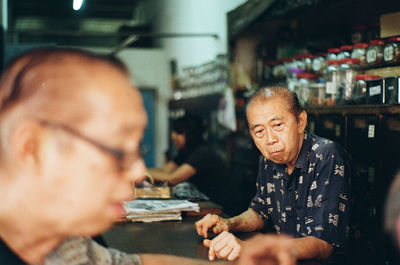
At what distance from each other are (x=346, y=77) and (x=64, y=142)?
272 centimetres

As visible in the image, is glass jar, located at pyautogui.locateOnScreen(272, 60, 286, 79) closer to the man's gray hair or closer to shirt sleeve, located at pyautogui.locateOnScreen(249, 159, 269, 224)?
shirt sleeve, located at pyautogui.locateOnScreen(249, 159, 269, 224)

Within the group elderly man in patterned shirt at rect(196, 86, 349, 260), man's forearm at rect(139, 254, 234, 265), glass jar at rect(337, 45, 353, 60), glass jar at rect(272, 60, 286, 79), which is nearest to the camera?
man's forearm at rect(139, 254, 234, 265)

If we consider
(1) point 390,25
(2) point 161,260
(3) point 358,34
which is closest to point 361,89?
(1) point 390,25

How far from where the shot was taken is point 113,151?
2.64 ft

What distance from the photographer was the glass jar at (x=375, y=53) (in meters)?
2.89

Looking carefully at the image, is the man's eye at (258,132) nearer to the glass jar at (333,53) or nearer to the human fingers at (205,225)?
the human fingers at (205,225)

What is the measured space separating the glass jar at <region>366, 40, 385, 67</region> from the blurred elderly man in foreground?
7.93 feet

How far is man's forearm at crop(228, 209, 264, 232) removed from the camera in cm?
237

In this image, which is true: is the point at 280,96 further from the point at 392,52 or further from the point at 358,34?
the point at 358,34

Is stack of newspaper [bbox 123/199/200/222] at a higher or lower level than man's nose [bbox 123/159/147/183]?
lower

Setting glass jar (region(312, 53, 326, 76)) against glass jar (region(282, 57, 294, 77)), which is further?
glass jar (region(282, 57, 294, 77))

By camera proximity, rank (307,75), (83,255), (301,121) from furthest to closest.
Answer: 1. (307,75)
2. (301,121)
3. (83,255)

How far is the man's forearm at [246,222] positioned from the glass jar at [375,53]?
128 cm

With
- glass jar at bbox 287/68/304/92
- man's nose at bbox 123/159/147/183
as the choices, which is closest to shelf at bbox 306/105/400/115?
glass jar at bbox 287/68/304/92
